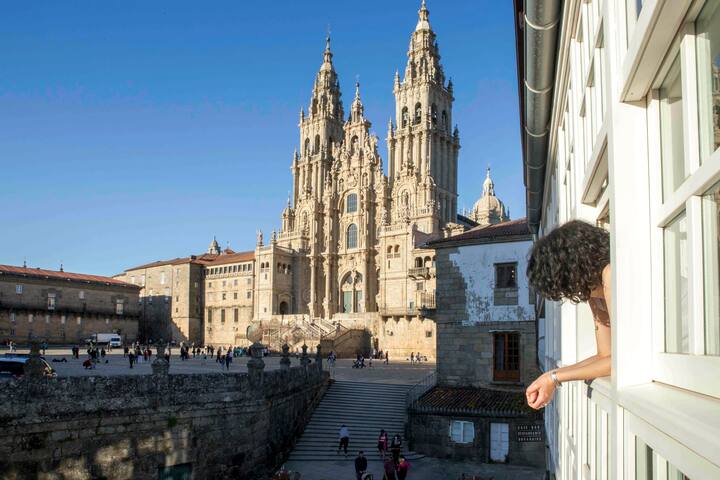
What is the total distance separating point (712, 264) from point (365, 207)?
7083cm

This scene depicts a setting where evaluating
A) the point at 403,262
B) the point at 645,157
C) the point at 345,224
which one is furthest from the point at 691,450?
the point at 345,224

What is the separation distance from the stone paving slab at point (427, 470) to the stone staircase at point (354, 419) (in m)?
0.70

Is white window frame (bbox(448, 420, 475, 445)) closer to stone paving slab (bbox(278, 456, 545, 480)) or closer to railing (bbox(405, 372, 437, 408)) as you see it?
stone paving slab (bbox(278, 456, 545, 480))

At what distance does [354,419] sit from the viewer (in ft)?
93.4

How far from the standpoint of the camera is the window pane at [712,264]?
5.34ft


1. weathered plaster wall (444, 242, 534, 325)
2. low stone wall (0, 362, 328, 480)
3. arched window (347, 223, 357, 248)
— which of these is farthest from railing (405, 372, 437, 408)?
arched window (347, 223, 357, 248)

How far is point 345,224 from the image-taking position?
74.8 metres

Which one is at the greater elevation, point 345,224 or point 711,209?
point 345,224

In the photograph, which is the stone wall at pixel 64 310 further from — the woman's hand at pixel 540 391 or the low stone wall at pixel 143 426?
the woman's hand at pixel 540 391

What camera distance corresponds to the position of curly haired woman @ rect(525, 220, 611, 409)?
2715 millimetres

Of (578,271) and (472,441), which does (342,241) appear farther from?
(578,271)

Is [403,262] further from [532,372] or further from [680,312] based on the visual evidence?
[680,312]

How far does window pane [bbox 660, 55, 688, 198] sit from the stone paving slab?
2139 cm

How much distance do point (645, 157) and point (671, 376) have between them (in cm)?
77
